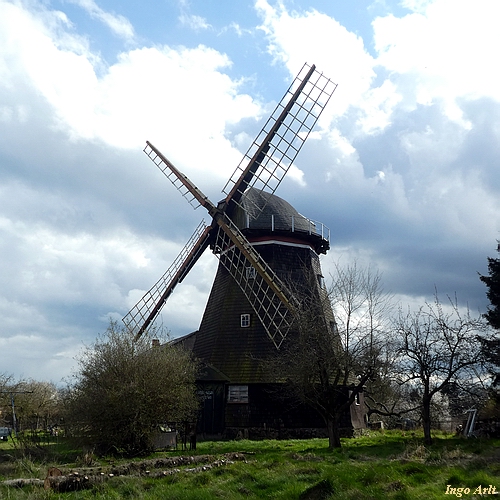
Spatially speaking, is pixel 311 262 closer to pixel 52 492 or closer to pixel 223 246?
pixel 223 246

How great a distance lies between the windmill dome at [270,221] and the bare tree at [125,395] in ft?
31.2

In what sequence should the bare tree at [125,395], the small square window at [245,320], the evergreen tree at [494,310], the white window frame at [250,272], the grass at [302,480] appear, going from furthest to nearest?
the white window frame at [250,272] < the small square window at [245,320] < the evergreen tree at [494,310] < the bare tree at [125,395] < the grass at [302,480]

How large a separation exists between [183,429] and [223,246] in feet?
32.2

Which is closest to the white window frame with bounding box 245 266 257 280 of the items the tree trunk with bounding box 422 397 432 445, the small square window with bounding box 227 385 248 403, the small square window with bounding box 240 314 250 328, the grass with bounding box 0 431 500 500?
the small square window with bounding box 240 314 250 328

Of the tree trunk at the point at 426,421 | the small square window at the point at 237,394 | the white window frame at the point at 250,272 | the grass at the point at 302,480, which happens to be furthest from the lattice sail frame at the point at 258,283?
the grass at the point at 302,480

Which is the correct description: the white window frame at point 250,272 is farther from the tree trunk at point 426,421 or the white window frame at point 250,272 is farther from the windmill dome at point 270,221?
the tree trunk at point 426,421

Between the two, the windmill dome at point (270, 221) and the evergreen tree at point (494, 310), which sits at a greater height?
the windmill dome at point (270, 221)

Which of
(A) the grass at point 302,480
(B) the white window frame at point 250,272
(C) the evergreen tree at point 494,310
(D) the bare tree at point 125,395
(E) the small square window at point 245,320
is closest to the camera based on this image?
(A) the grass at point 302,480

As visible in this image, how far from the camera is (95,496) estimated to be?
429 inches

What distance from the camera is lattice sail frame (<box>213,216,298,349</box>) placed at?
2552cm

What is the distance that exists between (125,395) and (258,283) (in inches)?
401

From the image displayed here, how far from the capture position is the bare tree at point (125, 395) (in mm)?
18828

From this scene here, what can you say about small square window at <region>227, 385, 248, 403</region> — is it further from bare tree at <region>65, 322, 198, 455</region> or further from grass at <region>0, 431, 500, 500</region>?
grass at <region>0, 431, 500, 500</region>

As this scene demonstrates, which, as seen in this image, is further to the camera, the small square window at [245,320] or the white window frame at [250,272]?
the white window frame at [250,272]
